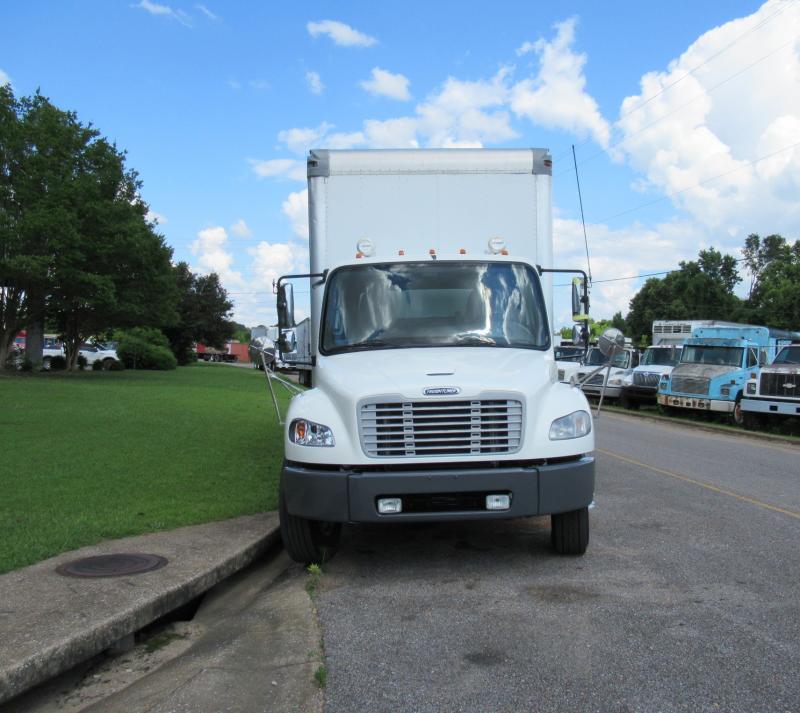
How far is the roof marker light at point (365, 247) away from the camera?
775cm

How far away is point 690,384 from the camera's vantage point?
2255 centimetres

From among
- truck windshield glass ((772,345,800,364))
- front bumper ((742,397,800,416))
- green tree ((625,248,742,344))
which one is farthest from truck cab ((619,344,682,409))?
green tree ((625,248,742,344))

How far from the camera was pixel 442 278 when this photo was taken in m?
7.04

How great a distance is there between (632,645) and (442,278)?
362 centimetres

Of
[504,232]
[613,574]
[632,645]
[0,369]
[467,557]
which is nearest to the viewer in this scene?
[632,645]

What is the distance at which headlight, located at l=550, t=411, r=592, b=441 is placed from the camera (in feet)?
18.9

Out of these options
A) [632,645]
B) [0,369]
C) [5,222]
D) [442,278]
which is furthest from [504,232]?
[0,369]

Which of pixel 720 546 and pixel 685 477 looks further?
pixel 685 477

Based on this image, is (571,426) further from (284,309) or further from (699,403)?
(699,403)

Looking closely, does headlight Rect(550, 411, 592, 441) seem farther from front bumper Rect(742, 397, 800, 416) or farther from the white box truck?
front bumper Rect(742, 397, 800, 416)

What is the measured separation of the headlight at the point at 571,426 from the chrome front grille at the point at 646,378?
20759mm

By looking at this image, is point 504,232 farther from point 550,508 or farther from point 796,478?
point 796,478

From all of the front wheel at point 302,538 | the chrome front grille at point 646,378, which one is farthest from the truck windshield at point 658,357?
the front wheel at point 302,538

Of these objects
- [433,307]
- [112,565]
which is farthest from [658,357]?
[112,565]
